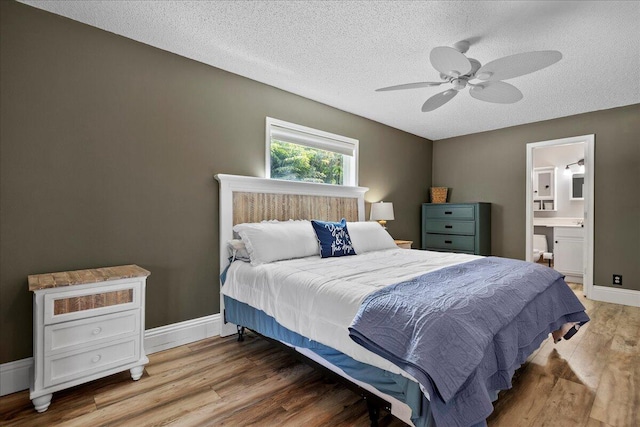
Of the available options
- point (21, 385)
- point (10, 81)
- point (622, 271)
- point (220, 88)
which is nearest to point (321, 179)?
point (220, 88)

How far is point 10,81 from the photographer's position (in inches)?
78.9

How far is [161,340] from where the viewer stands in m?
2.57

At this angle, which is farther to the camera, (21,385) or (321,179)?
(321,179)

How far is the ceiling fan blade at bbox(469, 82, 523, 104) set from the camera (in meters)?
2.48

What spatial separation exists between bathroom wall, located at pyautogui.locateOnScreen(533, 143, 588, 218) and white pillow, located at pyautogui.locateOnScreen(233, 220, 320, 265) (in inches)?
215

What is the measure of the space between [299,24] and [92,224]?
2046 millimetres

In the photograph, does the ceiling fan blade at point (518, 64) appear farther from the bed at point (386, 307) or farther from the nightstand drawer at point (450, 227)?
the nightstand drawer at point (450, 227)

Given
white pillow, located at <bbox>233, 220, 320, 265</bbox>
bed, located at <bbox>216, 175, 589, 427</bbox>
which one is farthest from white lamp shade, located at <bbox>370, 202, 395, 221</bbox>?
white pillow, located at <bbox>233, 220, 320, 265</bbox>

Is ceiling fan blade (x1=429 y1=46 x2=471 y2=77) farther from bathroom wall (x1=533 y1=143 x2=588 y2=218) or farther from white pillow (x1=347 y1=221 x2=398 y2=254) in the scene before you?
bathroom wall (x1=533 y1=143 x2=588 y2=218)

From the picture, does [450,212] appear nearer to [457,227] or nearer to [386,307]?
[457,227]

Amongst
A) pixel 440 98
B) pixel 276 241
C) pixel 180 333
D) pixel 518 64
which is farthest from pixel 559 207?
pixel 180 333

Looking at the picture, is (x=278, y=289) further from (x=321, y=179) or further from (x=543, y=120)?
(x=543, y=120)

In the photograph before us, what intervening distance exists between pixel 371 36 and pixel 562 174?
5844 mm

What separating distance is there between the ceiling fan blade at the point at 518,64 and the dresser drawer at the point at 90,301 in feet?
9.22
